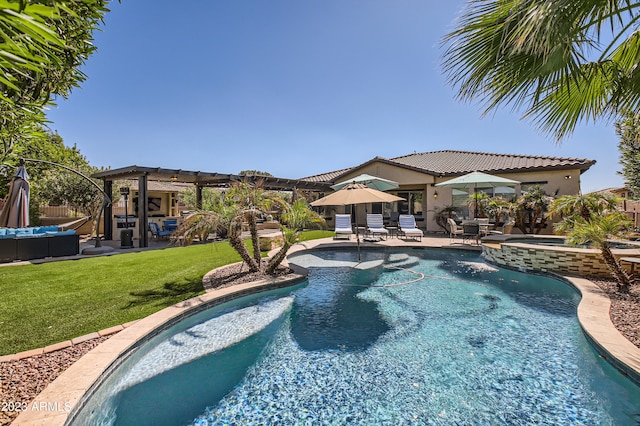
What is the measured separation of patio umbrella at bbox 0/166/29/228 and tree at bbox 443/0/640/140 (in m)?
14.4

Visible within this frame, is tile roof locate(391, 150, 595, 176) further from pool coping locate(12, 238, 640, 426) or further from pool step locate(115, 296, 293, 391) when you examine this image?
pool step locate(115, 296, 293, 391)

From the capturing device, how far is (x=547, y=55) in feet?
10.5

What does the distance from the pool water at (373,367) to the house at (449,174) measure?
11.6 meters

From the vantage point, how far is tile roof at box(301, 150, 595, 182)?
15299 mm

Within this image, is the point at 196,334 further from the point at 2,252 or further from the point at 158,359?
the point at 2,252

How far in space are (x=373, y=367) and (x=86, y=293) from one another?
634 centimetres

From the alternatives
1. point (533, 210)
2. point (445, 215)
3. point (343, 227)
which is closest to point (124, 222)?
point (343, 227)

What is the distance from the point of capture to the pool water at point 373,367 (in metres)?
3.20

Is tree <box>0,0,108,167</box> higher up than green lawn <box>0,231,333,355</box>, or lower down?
higher up

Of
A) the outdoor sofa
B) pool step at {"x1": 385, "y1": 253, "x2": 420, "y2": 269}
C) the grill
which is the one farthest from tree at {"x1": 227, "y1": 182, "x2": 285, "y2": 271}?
the grill

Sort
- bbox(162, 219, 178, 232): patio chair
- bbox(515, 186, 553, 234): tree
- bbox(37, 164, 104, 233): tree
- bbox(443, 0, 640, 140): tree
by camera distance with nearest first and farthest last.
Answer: bbox(443, 0, 640, 140): tree, bbox(515, 186, 553, 234): tree, bbox(162, 219, 178, 232): patio chair, bbox(37, 164, 104, 233): tree

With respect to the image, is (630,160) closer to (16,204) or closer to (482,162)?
(482,162)

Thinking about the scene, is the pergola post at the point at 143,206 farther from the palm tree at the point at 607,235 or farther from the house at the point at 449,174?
the palm tree at the point at 607,235

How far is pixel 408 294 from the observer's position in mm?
7160
